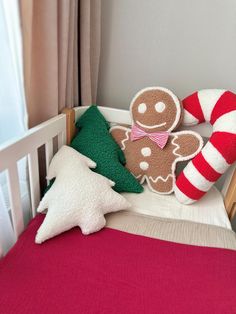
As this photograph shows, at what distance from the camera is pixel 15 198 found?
2.53 feet

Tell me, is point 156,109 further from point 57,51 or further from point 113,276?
point 113,276

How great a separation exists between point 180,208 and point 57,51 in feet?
2.40

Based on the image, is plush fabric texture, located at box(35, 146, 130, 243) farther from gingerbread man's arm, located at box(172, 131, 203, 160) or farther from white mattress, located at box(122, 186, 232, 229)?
gingerbread man's arm, located at box(172, 131, 203, 160)

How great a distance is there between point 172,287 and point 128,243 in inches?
7.1

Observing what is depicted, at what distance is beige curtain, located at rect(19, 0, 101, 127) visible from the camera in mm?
811

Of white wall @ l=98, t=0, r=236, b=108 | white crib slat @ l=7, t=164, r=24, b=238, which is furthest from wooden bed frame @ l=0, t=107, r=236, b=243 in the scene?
white wall @ l=98, t=0, r=236, b=108

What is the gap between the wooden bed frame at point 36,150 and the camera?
719 millimetres

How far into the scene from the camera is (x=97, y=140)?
102cm

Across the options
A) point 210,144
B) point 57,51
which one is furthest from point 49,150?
point 210,144

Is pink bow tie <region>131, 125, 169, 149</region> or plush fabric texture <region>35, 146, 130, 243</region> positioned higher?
pink bow tie <region>131, 125, 169, 149</region>

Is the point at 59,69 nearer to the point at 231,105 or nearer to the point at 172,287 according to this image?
the point at 231,105

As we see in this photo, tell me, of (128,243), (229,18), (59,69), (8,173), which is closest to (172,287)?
(128,243)

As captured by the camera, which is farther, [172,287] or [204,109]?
[204,109]

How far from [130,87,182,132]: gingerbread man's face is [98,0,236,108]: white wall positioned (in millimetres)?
242
